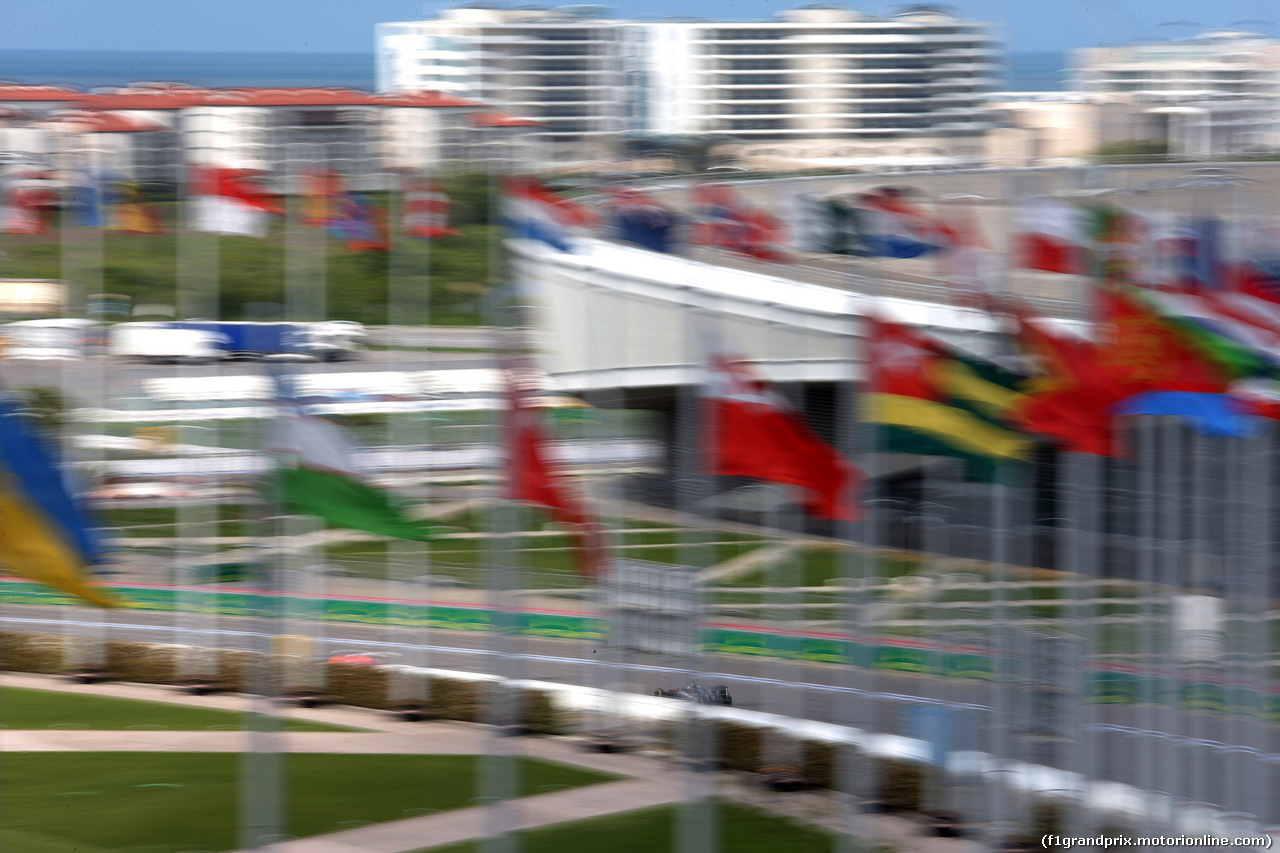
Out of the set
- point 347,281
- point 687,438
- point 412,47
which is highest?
point 412,47

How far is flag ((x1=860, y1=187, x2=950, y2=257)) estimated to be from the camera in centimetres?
1928

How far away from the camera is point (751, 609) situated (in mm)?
21594

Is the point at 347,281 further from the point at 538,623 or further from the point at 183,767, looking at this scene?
the point at 183,767

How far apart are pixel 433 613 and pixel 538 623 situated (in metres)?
1.62

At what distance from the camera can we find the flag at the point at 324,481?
1020cm

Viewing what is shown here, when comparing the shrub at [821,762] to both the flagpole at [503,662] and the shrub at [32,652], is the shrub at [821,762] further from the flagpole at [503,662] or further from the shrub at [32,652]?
the shrub at [32,652]

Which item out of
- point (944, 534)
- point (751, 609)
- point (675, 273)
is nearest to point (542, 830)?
point (751, 609)

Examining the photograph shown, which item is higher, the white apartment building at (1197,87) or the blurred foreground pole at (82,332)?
the white apartment building at (1197,87)

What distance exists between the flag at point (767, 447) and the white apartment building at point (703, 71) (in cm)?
768

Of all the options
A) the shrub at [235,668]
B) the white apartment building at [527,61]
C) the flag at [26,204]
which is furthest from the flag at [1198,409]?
the flag at [26,204]

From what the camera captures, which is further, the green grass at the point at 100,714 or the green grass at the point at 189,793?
the green grass at the point at 100,714

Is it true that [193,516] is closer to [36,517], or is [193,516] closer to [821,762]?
[821,762]

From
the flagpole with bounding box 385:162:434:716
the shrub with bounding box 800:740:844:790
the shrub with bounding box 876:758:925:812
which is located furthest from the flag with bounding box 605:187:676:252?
the shrub with bounding box 876:758:925:812

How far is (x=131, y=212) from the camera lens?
1873 centimetres
